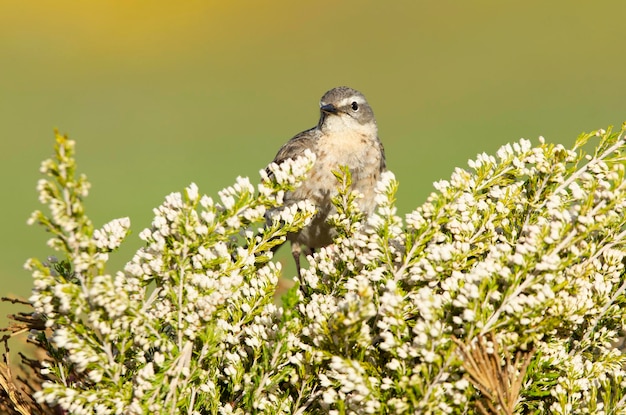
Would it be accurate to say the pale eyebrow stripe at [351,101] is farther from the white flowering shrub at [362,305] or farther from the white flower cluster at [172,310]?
the white flower cluster at [172,310]

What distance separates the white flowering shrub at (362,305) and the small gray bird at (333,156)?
2.74m

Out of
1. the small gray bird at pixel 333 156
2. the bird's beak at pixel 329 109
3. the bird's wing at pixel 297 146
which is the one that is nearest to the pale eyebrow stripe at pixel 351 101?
the small gray bird at pixel 333 156

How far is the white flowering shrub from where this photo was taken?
193cm

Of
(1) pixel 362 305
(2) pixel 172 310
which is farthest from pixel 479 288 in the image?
(2) pixel 172 310

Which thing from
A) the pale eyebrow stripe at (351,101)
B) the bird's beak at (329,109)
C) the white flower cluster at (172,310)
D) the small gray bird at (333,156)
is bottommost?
the white flower cluster at (172,310)

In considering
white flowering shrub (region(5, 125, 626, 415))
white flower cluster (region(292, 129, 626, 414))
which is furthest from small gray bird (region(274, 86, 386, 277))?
white flowering shrub (region(5, 125, 626, 415))

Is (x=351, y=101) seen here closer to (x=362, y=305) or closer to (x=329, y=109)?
(x=329, y=109)

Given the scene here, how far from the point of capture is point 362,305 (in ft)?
6.10

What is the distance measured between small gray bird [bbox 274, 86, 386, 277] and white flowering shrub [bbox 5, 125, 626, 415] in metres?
2.74

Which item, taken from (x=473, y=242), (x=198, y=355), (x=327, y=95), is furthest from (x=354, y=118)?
(x=198, y=355)

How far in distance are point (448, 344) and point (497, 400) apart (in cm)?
23

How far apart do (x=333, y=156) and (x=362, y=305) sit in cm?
383

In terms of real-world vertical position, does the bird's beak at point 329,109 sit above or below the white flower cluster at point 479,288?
above

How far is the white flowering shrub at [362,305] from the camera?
76.1 inches
